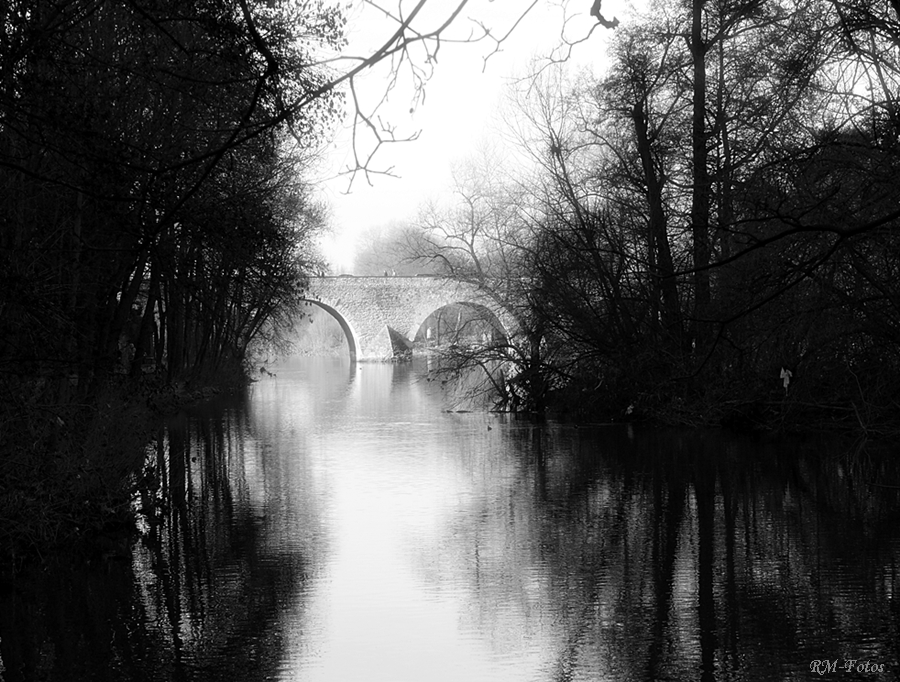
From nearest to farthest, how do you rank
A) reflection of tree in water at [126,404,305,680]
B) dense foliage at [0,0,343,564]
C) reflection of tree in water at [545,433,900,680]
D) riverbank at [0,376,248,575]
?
dense foliage at [0,0,343,564]
reflection of tree in water at [545,433,900,680]
reflection of tree in water at [126,404,305,680]
riverbank at [0,376,248,575]

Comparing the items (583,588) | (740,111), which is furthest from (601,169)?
(583,588)

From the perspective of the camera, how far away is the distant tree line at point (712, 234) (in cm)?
1307

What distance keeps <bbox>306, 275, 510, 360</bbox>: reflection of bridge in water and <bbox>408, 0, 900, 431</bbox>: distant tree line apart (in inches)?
1203

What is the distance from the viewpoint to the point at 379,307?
59.8 meters

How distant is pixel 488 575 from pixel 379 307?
166 ft

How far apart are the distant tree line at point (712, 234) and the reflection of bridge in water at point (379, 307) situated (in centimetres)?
3056

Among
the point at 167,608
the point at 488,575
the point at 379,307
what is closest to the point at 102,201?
the point at 167,608

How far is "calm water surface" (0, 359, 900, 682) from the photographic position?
23.3ft

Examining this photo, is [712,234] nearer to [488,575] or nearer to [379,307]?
[488,575]

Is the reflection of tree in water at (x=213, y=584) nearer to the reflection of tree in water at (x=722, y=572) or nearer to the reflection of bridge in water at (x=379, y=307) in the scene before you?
the reflection of tree in water at (x=722, y=572)

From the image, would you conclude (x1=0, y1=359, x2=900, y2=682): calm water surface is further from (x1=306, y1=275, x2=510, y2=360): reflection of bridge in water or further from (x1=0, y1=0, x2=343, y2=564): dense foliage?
(x1=306, y1=275, x2=510, y2=360): reflection of bridge in water

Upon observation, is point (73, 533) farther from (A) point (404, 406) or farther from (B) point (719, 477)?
(A) point (404, 406)

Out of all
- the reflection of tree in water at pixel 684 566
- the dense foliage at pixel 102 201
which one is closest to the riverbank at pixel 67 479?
the dense foliage at pixel 102 201

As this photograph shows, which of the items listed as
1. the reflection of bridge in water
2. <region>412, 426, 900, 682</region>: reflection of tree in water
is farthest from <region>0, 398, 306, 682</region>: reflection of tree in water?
the reflection of bridge in water
